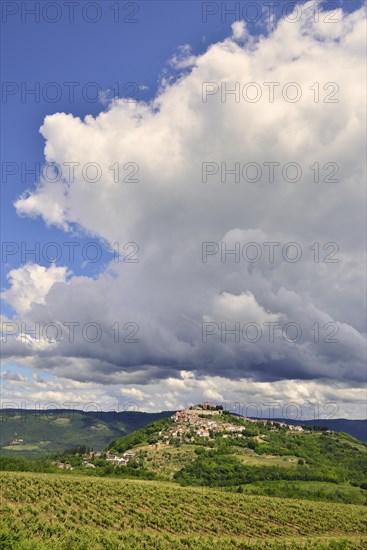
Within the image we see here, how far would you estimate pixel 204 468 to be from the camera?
196 metres

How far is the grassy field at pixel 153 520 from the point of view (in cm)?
6081

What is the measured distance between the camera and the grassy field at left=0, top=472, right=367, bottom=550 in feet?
200

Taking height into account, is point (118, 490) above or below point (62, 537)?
below

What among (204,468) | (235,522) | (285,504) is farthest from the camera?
(204,468)

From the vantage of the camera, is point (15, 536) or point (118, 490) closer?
point (15, 536)

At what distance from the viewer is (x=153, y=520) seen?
3150 inches

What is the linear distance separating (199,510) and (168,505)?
22.7 feet

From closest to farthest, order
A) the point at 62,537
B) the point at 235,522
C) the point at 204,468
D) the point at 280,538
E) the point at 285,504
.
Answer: the point at 62,537 → the point at 280,538 → the point at 235,522 → the point at 285,504 → the point at 204,468

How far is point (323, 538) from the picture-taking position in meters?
79.6

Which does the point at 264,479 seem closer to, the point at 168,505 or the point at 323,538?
the point at 168,505

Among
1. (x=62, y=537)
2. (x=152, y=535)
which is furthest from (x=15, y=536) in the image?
(x=152, y=535)

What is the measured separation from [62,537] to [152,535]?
16.5 m

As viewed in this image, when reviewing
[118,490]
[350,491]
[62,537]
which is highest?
[62,537]

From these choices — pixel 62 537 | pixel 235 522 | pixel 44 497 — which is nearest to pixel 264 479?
pixel 235 522
